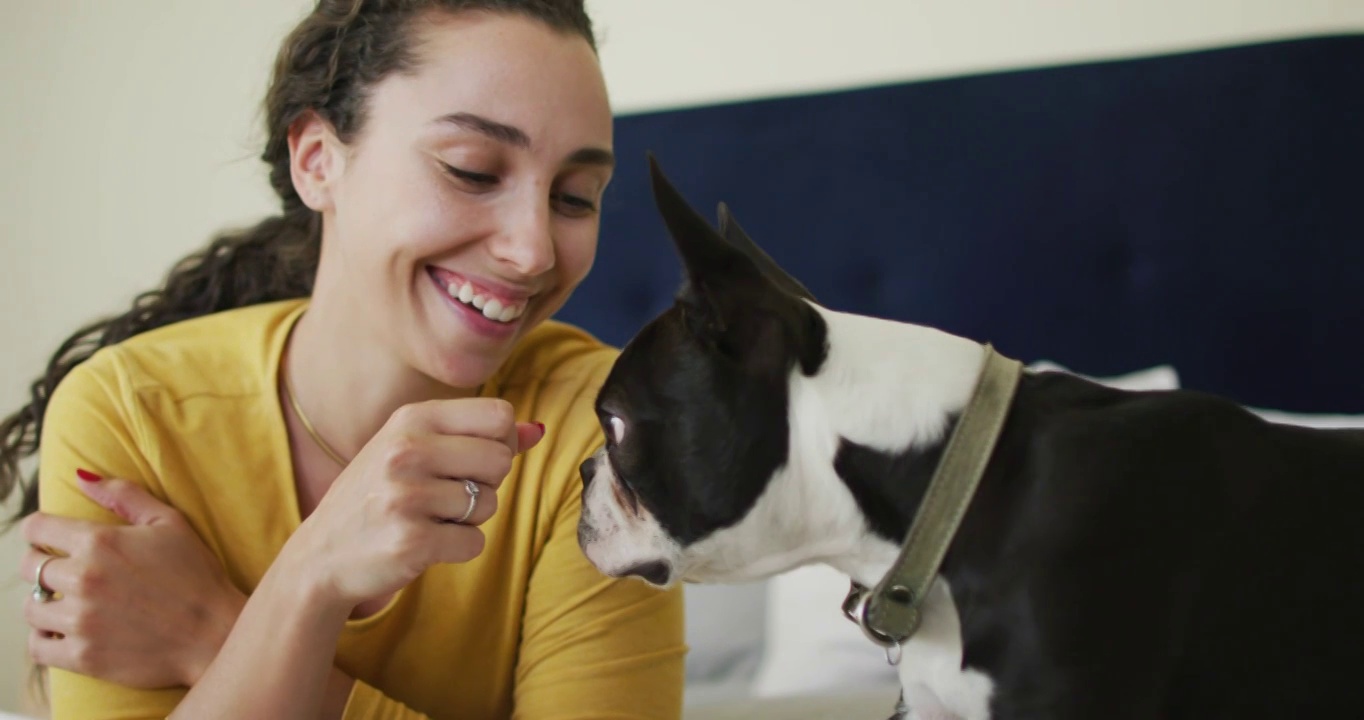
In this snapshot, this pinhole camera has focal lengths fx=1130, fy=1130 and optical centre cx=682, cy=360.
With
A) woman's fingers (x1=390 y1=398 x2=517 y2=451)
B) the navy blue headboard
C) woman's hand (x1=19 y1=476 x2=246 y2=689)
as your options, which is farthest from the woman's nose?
the navy blue headboard

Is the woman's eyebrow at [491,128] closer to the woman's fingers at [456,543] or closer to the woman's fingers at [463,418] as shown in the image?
the woman's fingers at [463,418]

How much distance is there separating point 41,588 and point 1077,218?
1.69 meters

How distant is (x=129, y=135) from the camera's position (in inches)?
99.4

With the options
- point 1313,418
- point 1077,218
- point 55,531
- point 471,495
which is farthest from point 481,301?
point 1313,418

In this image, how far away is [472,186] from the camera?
1.05 meters

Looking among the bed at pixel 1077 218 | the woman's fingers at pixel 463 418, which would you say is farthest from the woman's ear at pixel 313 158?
the bed at pixel 1077 218

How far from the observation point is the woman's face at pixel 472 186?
104cm

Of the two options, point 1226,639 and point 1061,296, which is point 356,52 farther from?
point 1061,296

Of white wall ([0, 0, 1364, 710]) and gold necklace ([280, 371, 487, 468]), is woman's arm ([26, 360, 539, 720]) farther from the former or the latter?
white wall ([0, 0, 1364, 710])

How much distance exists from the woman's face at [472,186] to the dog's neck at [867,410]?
32cm

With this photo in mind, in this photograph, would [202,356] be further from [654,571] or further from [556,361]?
[654,571]

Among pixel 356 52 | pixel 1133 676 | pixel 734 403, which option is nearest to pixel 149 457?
pixel 356 52

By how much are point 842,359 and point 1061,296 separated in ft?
4.27

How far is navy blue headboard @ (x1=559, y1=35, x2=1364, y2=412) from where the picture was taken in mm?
1933
